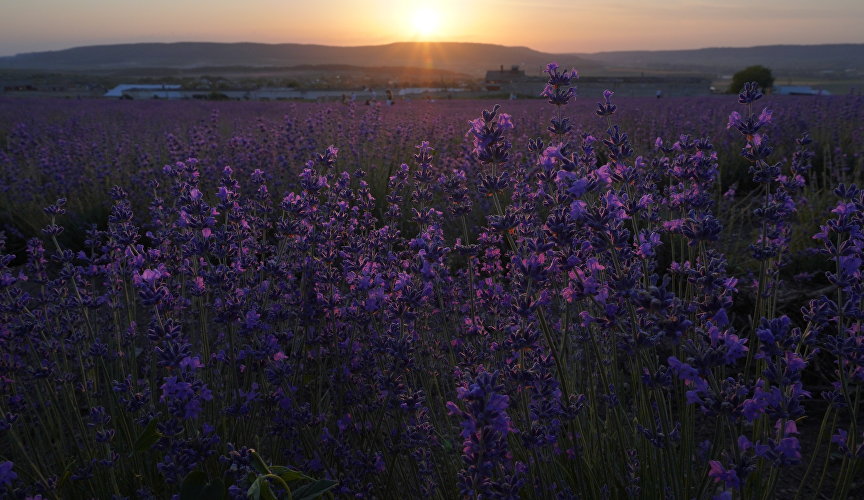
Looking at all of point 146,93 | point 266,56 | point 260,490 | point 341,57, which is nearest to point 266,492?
point 260,490

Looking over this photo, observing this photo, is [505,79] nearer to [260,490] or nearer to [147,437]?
[147,437]

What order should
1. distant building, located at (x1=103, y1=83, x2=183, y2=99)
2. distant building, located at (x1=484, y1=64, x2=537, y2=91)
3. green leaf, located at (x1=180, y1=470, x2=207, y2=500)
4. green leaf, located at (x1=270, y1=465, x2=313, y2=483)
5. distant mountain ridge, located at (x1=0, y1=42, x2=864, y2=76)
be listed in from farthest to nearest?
distant mountain ridge, located at (x1=0, y1=42, x2=864, y2=76) < distant building, located at (x1=484, y1=64, x2=537, y2=91) < distant building, located at (x1=103, y1=83, x2=183, y2=99) < green leaf, located at (x1=180, y1=470, x2=207, y2=500) < green leaf, located at (x1=270, y1=465, x2=313, y2=483)

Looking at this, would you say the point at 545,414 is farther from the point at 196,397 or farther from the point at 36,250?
the point at 36,250

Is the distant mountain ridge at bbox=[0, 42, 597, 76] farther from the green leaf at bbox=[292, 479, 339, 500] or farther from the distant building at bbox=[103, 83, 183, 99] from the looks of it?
the green leaf at bbox=[292, 479, 339, 500]

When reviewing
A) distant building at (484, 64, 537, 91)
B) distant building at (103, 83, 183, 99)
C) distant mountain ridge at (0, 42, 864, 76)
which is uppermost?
distant mountain ridge at (0, 42, 864, 76)

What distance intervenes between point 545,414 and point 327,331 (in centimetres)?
93

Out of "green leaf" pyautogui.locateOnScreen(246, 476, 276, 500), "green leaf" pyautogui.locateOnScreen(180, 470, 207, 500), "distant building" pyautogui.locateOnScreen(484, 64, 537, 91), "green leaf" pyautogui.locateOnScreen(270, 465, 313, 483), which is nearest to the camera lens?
"green leaf" pyautogui.locateOnScreen(246, 476, 276, 500)

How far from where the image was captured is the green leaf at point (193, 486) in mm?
1414

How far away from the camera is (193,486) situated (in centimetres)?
143

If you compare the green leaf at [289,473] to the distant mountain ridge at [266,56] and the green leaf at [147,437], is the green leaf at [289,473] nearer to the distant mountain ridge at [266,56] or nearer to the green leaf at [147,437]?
the green leaf at [147,437]

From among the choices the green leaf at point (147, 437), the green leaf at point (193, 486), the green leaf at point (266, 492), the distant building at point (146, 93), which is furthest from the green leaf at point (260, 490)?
the distant building at point (146, 93)

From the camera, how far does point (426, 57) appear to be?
176 metres

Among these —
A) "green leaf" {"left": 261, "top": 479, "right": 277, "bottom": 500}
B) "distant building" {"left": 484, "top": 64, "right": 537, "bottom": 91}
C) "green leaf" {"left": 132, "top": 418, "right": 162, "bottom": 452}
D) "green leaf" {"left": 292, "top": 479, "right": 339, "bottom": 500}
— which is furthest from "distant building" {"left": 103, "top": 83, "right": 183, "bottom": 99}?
"green leaf" {"left": 261, "top": 479, "right": 277, "bottom": 500}

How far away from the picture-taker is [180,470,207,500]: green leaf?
4.64ft
